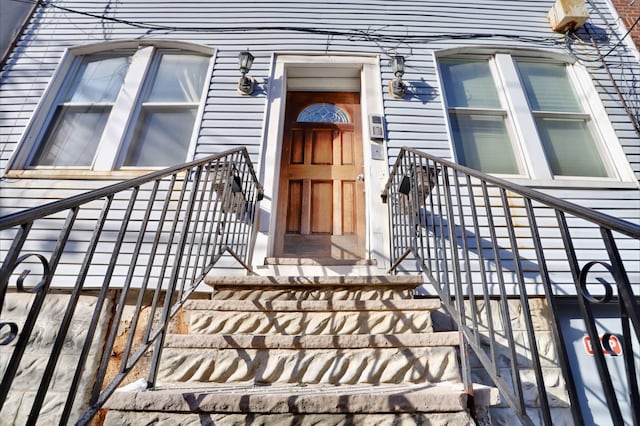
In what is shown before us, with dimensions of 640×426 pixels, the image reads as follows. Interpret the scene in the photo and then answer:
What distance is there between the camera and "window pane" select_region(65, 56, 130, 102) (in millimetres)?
3209

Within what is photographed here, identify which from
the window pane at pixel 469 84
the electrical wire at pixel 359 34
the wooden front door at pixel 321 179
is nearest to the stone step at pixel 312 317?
the wooden front door at pixel 321 179

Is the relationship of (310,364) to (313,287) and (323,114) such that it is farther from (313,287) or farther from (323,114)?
(323,114)

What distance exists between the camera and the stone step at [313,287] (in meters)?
1.89

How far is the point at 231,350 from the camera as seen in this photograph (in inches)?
56.2

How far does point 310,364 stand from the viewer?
1406mm

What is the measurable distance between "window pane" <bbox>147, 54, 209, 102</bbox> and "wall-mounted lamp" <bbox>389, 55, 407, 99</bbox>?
2061 millimetres

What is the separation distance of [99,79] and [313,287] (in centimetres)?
339

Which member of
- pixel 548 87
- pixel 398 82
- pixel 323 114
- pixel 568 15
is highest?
pixel 568 15

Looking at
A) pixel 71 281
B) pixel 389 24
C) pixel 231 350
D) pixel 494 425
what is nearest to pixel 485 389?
pixel 494 425

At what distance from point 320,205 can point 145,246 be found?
159 centimetres

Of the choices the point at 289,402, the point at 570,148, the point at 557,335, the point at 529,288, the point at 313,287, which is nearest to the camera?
the point at 557,335

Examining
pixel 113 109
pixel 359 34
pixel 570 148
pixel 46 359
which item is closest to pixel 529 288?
pixel 570 148

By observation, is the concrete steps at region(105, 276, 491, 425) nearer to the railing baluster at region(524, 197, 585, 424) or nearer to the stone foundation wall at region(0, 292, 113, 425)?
the railing baluster at region(524, 197, 585, 424)

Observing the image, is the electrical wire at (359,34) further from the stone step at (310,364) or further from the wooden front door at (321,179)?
the stone step at (310,364)
